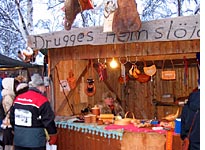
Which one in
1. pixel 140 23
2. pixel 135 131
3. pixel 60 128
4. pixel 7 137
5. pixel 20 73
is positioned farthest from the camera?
pixel 20 73

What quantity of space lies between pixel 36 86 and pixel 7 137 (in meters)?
1.40

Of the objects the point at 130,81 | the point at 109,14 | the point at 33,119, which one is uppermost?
the point at 109,14

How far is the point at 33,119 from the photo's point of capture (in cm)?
416

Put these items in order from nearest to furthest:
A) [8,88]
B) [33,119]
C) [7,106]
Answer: [33,119]
[7,106]
[8,88]

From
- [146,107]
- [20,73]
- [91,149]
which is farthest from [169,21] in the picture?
[20,73]

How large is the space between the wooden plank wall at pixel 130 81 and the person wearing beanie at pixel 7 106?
2.80ft

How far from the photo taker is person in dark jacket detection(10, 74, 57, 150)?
416 centimetres

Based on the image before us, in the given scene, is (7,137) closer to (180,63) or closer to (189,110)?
(189,110)

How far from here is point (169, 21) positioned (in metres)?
4.26

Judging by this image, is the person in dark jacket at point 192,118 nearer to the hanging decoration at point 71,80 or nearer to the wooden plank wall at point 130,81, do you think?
the wooden plank wall at point 130,81

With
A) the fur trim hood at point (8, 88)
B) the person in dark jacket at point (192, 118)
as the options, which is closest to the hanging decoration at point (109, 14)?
the person in dark jacket at point (192, 118)

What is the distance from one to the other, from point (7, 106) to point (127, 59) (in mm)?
2541

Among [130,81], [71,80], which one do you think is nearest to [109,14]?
[71,80]

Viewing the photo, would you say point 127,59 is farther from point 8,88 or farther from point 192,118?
point 192,118
